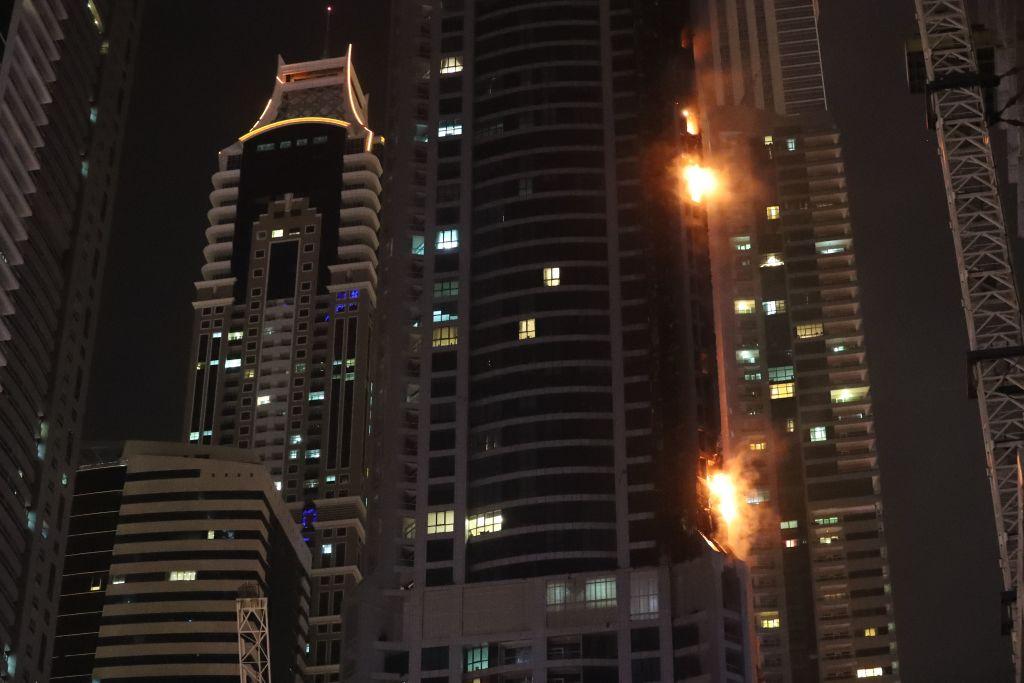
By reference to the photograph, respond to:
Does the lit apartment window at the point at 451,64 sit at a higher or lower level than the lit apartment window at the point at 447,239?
higher

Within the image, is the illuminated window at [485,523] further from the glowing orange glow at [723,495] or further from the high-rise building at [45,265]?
the high-rise building at [45,265]

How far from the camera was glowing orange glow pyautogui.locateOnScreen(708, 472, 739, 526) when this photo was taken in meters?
161

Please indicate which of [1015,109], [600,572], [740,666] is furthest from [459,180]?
[1015,109]

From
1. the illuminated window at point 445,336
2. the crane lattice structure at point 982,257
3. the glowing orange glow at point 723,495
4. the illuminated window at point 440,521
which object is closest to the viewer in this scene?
the crane lattice structure at point 982,257

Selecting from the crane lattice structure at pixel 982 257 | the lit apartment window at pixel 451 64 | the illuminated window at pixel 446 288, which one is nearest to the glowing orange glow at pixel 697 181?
the illuminated window at pixel 446 288

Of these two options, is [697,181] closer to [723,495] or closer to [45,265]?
[723,495]

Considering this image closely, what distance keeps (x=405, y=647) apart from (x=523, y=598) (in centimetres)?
1312

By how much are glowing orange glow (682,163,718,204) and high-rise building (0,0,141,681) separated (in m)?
64.3

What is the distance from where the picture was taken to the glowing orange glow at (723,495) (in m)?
161

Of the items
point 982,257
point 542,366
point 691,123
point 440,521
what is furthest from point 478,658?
point 982,257

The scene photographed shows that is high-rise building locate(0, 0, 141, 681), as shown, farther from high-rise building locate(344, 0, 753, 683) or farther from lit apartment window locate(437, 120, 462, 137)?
lit apartment window locate(437, 120, 462, 137)

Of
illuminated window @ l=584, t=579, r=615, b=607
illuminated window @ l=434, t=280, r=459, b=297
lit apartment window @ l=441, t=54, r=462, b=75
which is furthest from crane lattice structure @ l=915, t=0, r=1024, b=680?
lit apartment window @ l=441, t=54, r=462, b=75

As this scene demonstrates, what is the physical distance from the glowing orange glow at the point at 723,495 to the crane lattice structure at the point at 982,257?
79457 millimetres

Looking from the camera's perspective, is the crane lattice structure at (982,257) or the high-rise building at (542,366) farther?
the high-rise building at (542,366)
